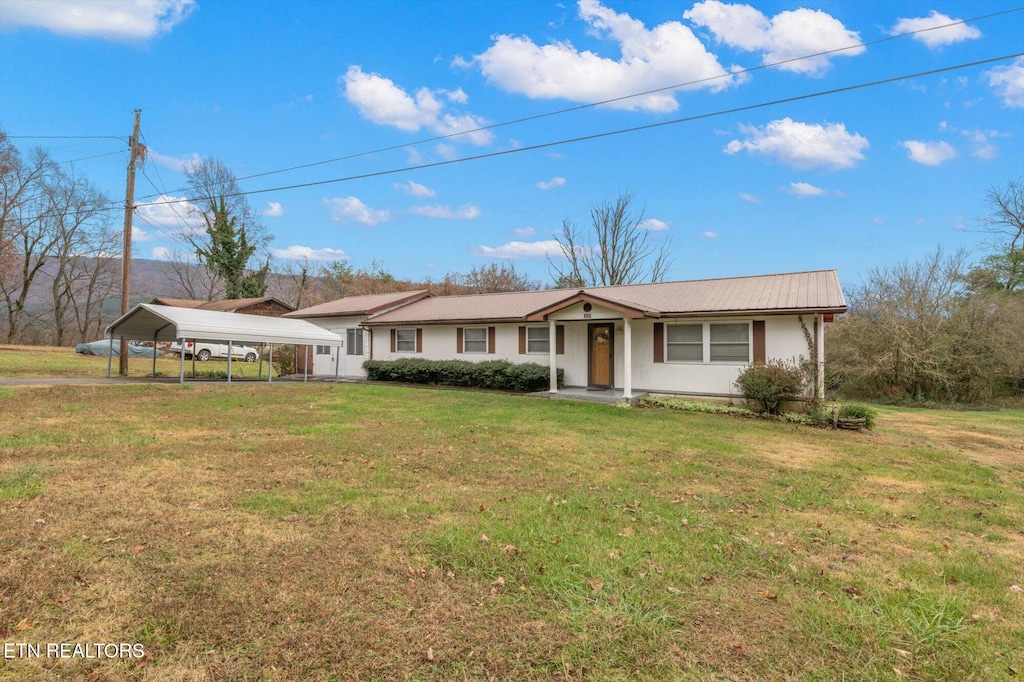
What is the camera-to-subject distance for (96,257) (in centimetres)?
4150

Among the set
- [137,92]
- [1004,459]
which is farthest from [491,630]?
[137,92]

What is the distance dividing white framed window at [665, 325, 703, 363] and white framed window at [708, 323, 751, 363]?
1.15ft

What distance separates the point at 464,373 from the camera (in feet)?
59.9

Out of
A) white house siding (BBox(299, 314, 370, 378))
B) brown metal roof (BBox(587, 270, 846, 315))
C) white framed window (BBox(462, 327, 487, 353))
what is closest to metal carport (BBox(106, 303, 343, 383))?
white house siding (BBox(299, 314, 370, 378))

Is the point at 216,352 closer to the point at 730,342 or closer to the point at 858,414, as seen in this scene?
the point at 730,342

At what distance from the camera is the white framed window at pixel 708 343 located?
1411cm

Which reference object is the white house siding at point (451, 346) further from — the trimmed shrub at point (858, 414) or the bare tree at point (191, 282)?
the bare tree at point (191, 282)

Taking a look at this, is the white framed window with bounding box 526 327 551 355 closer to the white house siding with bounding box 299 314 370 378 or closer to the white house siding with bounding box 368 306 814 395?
the white house siding with bounding box 368 306 814 395

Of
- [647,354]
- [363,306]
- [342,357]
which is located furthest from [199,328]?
[647,354]

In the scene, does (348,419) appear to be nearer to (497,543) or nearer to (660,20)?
(497,543)

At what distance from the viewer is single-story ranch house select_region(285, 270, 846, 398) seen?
13.6 metres

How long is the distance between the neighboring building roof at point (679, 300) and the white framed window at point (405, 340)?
2.11 ft

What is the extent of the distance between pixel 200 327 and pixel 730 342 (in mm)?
17240

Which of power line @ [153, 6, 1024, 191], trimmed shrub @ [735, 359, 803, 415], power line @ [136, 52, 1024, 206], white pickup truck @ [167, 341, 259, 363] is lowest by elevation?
trimmed shrub @ [735, 359, 803, 415]
